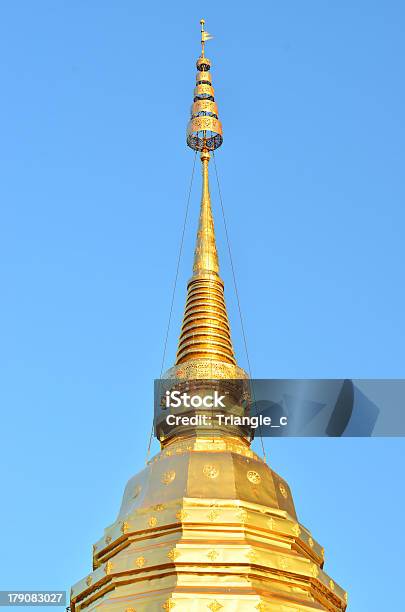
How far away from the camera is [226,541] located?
54.9 feet

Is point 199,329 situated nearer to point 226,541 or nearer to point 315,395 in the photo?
point 315,395

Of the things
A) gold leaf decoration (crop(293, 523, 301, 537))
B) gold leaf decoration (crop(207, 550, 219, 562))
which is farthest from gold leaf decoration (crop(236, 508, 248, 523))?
gold leaf decoration (crop(293, 523, 301, 537))

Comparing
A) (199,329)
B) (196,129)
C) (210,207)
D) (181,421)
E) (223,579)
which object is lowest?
(223,579)

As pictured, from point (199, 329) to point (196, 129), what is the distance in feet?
18.2

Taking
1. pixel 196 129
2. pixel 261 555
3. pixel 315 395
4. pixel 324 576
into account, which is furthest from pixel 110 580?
pixel 196 129

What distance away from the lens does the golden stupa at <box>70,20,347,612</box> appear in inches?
635

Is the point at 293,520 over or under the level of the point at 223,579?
over

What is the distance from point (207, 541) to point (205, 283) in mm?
6265

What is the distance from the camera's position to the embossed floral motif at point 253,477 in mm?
17953

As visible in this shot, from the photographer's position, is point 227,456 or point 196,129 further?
point 196,129

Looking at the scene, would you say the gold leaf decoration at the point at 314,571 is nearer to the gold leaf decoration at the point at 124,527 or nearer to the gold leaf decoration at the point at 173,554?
the gold leaf decoration at the point at 173,554

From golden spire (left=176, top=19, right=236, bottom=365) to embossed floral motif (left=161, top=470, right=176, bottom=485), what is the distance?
2.80 m

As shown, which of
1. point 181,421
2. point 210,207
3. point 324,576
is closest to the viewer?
point 324,576
